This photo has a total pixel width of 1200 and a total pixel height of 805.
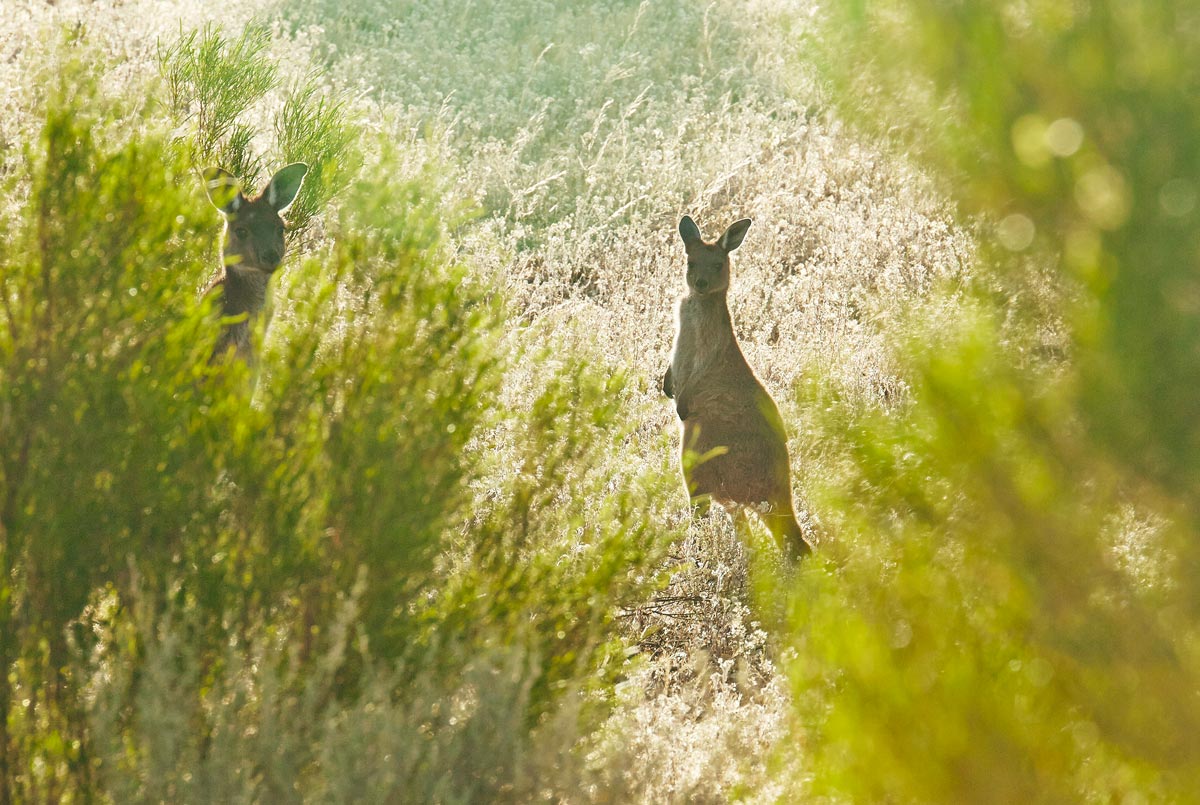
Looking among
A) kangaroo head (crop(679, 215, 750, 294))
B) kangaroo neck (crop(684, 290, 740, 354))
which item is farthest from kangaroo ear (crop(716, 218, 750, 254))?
kangaroo neck (crop(684, 290, 740, 354))

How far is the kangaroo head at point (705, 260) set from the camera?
632 centimetres

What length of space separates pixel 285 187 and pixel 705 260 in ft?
6.74

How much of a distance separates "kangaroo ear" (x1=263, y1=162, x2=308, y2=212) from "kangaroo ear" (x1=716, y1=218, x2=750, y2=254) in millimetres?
2024

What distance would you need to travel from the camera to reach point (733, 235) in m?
6.26

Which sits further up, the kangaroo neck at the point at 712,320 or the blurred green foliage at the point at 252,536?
the kangaroo neck at the point at 712,320

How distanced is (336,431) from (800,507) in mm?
3479

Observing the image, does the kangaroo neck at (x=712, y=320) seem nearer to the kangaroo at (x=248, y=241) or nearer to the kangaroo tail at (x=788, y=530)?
the kangaroo tail at (x=788, y=530)

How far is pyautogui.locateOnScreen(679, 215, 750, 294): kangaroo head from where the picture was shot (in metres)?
6.32

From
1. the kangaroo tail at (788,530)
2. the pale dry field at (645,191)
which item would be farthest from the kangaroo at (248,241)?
the kangaroo tail at (788,530)

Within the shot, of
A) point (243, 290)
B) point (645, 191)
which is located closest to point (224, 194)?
point (243, 290)

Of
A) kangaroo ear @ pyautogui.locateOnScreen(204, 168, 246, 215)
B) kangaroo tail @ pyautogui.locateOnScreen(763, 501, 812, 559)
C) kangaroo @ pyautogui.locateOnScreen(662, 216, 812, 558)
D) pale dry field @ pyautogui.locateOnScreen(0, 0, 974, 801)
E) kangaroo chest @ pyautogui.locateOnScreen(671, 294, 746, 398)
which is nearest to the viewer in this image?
pale dry field @ pyautogui.locateOnScreen(0, 0, 974, 801)

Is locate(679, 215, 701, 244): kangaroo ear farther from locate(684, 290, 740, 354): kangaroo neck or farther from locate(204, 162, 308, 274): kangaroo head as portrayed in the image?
locate(204, 162, 308, 274): kangaroo head

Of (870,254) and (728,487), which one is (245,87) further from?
(870,254)

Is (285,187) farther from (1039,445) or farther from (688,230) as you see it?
(1039,445)
